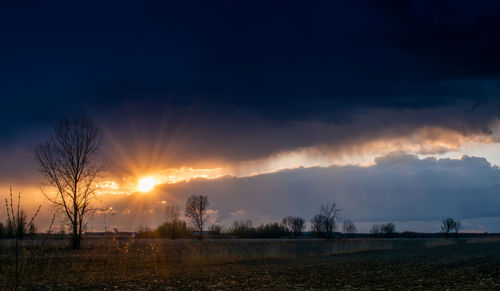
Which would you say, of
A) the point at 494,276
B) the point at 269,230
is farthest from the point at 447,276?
the point at 269,230

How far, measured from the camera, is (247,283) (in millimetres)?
19516

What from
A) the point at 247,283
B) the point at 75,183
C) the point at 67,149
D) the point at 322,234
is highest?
the point at 67,149

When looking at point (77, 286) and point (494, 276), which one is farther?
point (494, 276)

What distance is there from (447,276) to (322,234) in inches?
4561

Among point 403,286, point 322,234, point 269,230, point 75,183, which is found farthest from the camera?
point 269,230

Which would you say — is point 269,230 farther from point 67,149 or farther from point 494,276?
point 494,276

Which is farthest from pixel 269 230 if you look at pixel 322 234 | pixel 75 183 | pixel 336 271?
pixel 336 271

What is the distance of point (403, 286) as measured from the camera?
1730 centimetres

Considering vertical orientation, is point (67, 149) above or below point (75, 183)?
above

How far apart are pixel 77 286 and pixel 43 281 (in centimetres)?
240

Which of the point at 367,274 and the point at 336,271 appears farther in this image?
the point at 336,271

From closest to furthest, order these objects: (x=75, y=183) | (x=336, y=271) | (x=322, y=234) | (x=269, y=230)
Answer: (x=336, y=271), (x=75, y=183), (x=322, y=234), (x=269, y=230)

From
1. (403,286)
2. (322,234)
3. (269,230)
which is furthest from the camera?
(269,230)

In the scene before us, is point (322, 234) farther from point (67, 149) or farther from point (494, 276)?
point (494, 276)
